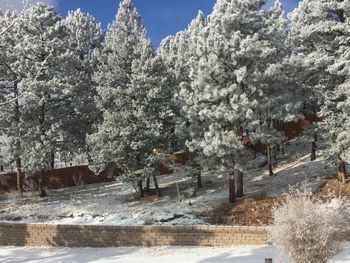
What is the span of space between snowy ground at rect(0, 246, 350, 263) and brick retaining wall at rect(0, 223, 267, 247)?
1.30ft

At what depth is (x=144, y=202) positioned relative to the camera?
29.2 meters

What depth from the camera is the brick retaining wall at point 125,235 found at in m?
21.2

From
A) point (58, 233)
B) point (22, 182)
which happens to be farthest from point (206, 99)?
point (22, 182)

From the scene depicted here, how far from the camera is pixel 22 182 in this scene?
3756 centimetres

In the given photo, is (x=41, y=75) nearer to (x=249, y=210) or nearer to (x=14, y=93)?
(x=14, y=93)

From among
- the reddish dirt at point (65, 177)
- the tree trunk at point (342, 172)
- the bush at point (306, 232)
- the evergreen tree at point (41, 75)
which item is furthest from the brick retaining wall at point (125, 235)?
the reddish dirt at point (65, 177)

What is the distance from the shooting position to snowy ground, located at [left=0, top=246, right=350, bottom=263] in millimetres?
19312

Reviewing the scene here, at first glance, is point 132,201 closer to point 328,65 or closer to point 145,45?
point 145,45

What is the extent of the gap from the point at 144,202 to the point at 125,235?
20.7 feet

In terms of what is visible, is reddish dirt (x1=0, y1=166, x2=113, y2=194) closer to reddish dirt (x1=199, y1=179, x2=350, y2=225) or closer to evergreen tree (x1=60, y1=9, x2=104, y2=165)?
evergreen tree (x1=60, y1=9, x2=104, y2=165)

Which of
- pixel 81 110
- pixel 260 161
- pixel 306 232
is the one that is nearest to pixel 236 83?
pixel 260 161

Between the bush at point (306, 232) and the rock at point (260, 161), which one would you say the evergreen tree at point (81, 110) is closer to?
the rock at point (260, 161)

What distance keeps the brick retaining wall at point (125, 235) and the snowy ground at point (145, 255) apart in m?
0.40

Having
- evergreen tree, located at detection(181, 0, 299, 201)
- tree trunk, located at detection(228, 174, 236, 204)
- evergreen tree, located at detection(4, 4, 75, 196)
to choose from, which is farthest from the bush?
evergreen tree, located at detection(4, 4, 75, 196)
